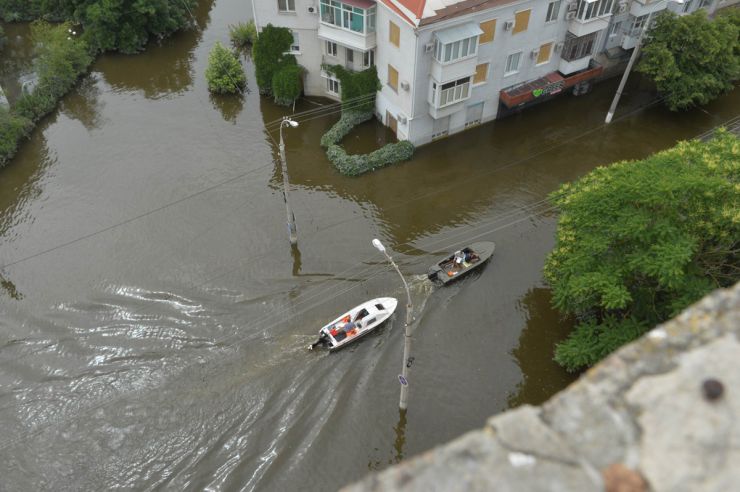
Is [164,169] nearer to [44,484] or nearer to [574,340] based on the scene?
[44,484]

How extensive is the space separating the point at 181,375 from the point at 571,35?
32237 millimetres

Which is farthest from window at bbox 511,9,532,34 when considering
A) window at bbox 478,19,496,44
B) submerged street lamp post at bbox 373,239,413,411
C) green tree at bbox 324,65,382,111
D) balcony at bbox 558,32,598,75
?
submerged street lamp post at bbox 373,239,413,411

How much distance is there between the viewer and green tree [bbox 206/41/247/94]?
42.0 metres

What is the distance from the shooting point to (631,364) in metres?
6.45

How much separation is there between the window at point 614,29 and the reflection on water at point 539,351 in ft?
72.0

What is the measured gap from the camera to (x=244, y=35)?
4772 centimetres

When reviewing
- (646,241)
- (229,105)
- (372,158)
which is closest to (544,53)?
(372,158)

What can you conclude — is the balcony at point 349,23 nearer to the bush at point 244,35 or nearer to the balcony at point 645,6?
the bush at point 244,35

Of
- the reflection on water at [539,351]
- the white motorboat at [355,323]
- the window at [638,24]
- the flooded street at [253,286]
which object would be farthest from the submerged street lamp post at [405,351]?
the window at [638,24]

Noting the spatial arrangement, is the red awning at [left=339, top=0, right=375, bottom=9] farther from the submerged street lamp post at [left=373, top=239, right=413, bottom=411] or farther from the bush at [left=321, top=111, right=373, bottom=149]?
the submerged street lamp post at [left=373, top=239, right=413, bottom=411]

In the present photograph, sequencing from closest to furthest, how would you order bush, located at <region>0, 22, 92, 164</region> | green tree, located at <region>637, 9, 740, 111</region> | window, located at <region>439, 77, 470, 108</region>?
window, located at <region>439, 77, 470, 108</region>
green tree, located at <region>637, 9, 740, 111</region>
bush, located at <region>0, 22, 92, 164</region>

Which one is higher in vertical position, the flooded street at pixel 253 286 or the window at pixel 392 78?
the window at pixel 392 78

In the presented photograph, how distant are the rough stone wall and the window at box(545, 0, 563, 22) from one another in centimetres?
3329

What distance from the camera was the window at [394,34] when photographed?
32.7 m
